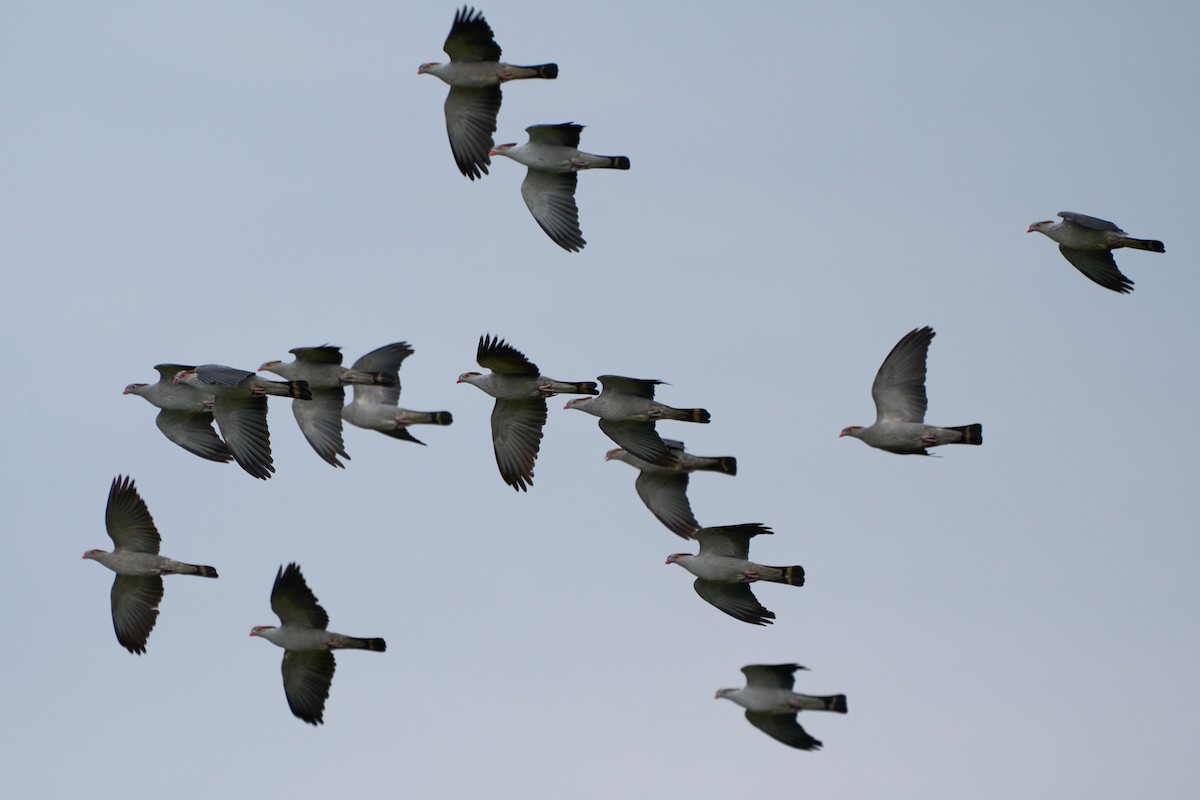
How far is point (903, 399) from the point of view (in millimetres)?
33125

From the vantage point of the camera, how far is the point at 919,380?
3319cm

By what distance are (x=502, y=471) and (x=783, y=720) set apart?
5.91 m

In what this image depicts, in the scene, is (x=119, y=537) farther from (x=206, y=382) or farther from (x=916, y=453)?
(x=916, y=453)

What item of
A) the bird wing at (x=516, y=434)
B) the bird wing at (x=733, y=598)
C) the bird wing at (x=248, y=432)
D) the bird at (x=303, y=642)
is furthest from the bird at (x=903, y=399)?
the bird wing at (x=248, y=432)

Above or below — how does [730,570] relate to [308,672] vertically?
above

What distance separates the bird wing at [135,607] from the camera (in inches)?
1421

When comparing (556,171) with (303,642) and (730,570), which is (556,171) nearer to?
(730,570)

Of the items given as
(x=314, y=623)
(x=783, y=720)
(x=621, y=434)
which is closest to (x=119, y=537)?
(x=314, y=623)

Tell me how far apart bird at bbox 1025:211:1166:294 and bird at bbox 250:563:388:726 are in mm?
11560

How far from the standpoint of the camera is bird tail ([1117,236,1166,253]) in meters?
33.6

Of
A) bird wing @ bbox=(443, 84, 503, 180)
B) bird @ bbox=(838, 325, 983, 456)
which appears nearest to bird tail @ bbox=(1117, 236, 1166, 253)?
bird @ bbox=(838, 325, 983, 456)

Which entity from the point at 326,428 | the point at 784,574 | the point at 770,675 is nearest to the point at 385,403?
the point at 326,428

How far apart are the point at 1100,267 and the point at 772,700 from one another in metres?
8.17

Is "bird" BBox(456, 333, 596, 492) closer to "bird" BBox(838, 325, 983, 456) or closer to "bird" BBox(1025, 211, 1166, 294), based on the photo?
"bird" BBox(838, 325, 983, 456)
